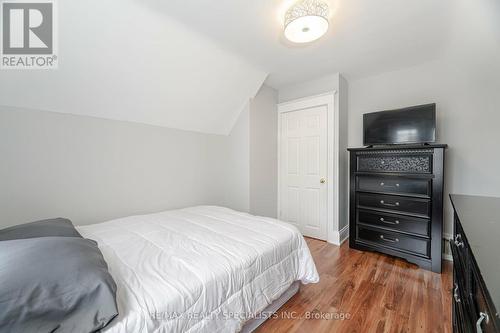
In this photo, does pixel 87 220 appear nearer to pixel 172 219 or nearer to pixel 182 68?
pixel 172 219

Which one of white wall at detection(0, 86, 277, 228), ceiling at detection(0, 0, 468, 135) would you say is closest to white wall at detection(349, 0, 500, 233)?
ceiling at detection(0, 0, 468, 135)

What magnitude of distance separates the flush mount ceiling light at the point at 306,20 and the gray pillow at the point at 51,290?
205 centimetres

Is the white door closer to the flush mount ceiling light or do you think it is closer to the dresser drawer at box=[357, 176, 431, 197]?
the dresser drawer at box=[357, 176, 431, 197]

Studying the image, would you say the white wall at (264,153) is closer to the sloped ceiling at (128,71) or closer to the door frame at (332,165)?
the sloped ceiling at (128,71)

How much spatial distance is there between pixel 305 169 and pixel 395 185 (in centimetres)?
119

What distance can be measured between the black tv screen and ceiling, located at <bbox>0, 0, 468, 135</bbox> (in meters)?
0.66

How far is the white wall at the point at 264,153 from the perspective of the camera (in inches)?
121

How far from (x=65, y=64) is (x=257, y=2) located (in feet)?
5.39

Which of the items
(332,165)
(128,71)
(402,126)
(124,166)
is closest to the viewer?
(128,71)

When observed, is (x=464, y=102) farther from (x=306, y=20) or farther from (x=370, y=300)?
(x=370, y=300)

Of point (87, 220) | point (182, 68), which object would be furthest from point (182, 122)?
point (87, 220)

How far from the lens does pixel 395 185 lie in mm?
2387

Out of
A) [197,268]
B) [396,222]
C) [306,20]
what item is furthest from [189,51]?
[396,222]

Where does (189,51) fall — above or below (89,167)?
above
